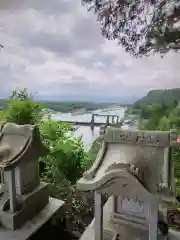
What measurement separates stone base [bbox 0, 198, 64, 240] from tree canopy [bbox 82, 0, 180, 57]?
5.42 ft

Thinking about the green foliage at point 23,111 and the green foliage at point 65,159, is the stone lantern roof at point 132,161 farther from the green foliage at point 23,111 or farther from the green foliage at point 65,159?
the green foliage at point 23,111

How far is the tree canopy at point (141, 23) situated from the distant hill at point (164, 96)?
397 mm

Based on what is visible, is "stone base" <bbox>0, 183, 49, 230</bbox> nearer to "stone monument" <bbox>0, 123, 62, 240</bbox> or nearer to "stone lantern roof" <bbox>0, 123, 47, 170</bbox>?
"stone monument" <bbox>0, 123, 62, 240</bbox>

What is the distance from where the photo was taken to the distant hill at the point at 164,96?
246cm

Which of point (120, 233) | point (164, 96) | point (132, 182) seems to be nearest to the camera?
point (132, 182)

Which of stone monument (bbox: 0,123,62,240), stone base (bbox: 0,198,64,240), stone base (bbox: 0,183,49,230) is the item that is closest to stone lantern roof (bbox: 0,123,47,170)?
stone monument (bbox: 0,123,62,240)

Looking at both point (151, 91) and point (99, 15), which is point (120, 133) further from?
point (99, 15)

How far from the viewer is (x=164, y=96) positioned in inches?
97.8

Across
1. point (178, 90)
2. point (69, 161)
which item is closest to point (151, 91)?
point (178, 90)

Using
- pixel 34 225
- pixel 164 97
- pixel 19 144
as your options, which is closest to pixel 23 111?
pixel 19 144

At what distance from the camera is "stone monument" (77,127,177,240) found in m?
1.20

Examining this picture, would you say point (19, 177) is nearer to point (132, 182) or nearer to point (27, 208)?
point (27, 208)

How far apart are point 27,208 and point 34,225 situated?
0.13 meters

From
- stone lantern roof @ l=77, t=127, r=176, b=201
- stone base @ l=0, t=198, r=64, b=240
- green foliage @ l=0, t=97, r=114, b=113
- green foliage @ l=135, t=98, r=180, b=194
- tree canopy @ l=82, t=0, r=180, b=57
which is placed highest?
tree canopy @ l=82, t=0, r=180, b=57
